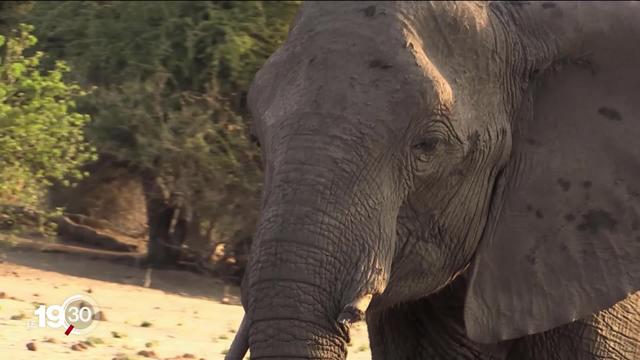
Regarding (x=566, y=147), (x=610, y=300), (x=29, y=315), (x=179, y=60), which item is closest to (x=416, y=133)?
(x=566, y=147)

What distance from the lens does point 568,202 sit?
4004mm

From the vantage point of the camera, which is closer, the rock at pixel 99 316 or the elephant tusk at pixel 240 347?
the elephant tusk at pixel 240 347

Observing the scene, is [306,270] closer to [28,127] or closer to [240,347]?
[240,347]

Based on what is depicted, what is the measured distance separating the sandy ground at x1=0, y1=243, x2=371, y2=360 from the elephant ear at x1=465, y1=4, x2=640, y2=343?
13.0 ft

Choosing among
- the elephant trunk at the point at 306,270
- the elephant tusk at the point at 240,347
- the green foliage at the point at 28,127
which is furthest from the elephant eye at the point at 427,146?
the green foliage at the point at 28,127

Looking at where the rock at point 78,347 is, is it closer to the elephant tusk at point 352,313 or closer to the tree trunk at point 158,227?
the elephant tusk at point 352,313

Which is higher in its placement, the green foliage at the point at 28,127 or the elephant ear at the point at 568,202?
the elephant ear at the point at 568,202

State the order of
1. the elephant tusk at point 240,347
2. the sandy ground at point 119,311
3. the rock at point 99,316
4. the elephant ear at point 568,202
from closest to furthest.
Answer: the elephant tusk at point 240,347, the elephant ear at point 568,202, the sandy ground at point 119,311, the rock at point 99,316

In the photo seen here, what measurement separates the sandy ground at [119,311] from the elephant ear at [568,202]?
13.0 feet

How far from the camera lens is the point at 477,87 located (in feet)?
12.5

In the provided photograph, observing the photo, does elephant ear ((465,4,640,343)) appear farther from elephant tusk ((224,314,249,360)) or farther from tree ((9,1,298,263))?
tree ((9,1,298,263))

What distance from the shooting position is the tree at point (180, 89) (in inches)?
534

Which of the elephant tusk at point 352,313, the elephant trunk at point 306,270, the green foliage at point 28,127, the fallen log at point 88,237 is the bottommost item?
the fallen log at point 88,237

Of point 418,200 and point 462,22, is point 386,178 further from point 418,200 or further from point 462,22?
point 462,22
